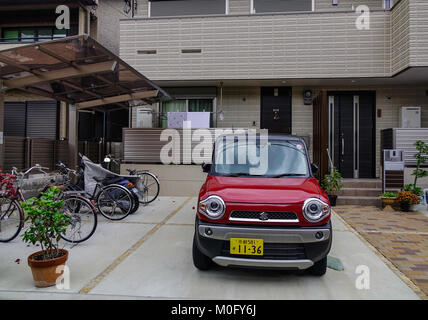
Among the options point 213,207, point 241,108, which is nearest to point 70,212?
point 213,207

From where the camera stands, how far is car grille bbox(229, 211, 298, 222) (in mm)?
3102

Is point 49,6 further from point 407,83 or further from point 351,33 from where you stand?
point 407,83

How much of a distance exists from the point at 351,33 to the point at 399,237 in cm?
631

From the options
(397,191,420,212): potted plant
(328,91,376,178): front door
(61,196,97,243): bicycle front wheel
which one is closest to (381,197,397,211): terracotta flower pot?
(397,191,420,212): potted plant

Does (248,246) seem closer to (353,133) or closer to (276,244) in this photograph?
(276,244)

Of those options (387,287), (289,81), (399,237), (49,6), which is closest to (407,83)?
(289,81)

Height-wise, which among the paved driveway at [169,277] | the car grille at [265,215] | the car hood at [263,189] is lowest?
the paved driveway at [169,277]

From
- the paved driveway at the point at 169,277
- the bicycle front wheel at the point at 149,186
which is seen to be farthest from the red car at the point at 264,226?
the bicycle front wheel at the point at 149,186

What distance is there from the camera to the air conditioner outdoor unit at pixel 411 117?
9.19 metres

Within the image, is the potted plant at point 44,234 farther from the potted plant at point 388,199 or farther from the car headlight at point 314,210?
the potted plant at point 388,199

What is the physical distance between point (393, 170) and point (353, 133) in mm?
2256

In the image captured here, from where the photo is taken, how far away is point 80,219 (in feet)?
14.4

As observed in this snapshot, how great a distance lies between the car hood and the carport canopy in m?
3.34

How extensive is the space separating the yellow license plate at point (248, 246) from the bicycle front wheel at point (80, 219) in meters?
2.43
